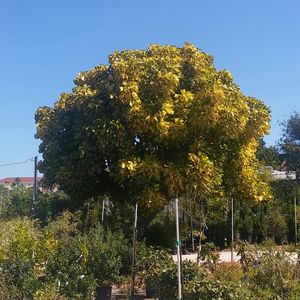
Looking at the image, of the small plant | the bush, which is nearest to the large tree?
the bush

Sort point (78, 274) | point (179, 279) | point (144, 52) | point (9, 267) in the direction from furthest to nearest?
1. point (144, 52)
2. point (78, 274)
3. point (9, 267)
4. point (179, 279)

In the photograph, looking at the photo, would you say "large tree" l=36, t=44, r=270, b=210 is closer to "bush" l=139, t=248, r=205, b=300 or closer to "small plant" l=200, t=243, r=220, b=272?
"bush" l=139, t=248, r=205, b=300

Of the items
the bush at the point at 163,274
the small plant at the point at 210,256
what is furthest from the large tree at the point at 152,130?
the small plant at the point at 210,256

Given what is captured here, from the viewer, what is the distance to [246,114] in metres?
8.13

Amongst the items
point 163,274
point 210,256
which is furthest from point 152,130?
point 210,256

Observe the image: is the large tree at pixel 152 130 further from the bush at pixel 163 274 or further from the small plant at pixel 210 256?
the small plant at pixel 210 256

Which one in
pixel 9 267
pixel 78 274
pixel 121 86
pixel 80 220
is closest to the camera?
pixel 9 267

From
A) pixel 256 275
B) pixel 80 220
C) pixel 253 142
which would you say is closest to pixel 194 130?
pixel 253 142

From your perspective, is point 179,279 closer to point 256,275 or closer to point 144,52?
point 256,275

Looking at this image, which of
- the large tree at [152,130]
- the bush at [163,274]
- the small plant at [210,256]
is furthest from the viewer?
the small plant at [210,256]

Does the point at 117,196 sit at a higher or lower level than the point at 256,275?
higher

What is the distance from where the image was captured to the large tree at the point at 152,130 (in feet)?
24.9

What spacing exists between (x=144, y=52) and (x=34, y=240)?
373cm

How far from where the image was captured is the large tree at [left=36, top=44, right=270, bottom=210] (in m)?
7.58
